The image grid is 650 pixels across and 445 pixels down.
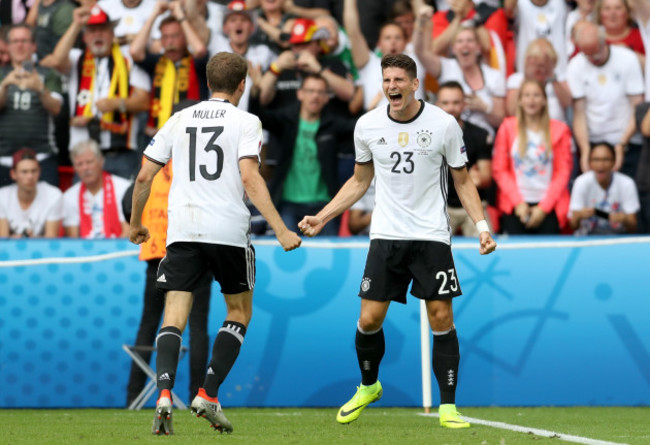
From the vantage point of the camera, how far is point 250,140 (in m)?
6.22

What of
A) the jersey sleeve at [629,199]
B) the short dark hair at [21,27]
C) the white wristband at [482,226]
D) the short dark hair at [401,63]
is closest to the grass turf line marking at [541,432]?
the white wristband at [482,226]

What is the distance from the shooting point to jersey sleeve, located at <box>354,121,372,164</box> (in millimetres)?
7070

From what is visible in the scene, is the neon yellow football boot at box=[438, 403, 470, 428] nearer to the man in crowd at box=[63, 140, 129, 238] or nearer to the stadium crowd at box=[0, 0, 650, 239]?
the stadium crowd at box=[0, 0, 650, 239]

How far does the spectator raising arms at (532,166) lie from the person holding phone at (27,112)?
189 inches

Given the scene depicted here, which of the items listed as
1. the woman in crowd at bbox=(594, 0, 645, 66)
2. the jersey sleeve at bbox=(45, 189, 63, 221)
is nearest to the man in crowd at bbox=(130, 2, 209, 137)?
the jersey sleeve at bbox=(45, 189, 63, 221)

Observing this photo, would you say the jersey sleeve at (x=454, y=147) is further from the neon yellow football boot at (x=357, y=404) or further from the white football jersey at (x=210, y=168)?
the neon yellow football boot at (x=357, y=404)

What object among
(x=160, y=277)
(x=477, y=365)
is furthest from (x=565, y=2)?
(x=160, y=277)

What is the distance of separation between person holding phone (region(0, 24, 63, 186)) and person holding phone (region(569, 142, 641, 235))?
5564 millimetres

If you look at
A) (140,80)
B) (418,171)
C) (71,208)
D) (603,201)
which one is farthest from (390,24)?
(418,171)

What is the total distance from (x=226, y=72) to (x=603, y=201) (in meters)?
5.99

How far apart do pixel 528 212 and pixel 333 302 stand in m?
2.52

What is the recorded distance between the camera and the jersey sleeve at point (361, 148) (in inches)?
278

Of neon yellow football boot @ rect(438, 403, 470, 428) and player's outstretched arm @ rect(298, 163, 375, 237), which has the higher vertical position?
player's outstretched arm @ rect(298, 163, 375, 237)

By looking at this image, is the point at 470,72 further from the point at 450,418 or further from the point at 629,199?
the point at 450,418
